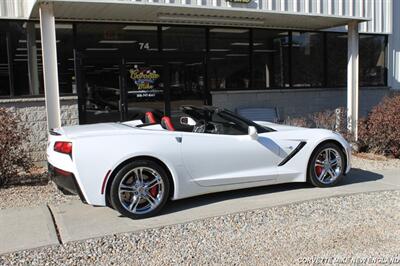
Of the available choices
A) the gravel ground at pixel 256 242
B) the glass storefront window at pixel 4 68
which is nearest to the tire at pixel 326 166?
the gravel ground at pixel 256 242

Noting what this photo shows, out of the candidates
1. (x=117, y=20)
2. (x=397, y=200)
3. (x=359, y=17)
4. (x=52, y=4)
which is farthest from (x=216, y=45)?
(x=397, y=200)

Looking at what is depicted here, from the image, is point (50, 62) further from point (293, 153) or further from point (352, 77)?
point (352, 77)

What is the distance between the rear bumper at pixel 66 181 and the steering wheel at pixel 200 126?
1.73m

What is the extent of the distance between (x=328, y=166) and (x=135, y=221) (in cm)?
304

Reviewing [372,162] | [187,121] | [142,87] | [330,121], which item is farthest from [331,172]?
[142,87]

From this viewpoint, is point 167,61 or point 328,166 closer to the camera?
point 328,166

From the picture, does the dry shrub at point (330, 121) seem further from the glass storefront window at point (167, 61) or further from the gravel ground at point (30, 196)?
the gravel ground at point (30, 196)

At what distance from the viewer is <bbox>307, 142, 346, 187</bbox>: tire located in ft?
22.5

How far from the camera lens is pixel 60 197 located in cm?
666

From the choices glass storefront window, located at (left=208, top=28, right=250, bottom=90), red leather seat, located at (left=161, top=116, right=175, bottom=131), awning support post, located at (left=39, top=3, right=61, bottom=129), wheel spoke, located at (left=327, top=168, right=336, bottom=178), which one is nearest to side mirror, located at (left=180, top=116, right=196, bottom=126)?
red leather seat, located at (left=161, top=116, right=175, bottom=131)

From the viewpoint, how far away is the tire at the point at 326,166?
6.86m

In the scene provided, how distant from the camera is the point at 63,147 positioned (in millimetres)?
5605

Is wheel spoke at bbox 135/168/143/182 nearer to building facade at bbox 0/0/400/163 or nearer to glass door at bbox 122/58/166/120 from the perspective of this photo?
building facade at bbox 0/0/400/163

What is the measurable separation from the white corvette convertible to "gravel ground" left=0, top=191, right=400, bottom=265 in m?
0.64
